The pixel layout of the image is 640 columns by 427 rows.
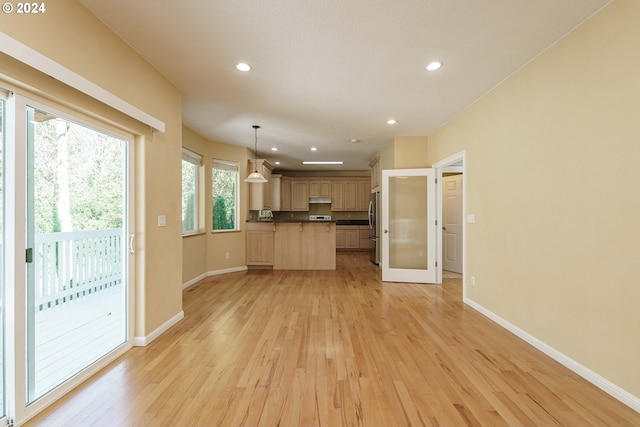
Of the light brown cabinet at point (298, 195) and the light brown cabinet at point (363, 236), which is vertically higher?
the light brown cabinet at point (298, 195)

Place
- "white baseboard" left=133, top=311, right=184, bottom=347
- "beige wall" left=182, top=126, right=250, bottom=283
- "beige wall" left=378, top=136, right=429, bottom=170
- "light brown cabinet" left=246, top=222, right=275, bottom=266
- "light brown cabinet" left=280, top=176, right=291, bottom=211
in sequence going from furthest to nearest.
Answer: "light brown cabinet" left=280, top=176, right=291, bottom=211, "light brown cabinet" left=246, top=222, right=275, bottom=266, "beige wall" left=378, top=136, right=429, bottom=170, "beige wall" left=182, top=126, right=250, bottom=283, "white baseboard" left=133, top=311, right=184, bottom=347

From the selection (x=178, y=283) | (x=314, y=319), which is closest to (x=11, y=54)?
(x=178, y=283)

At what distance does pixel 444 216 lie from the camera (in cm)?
582

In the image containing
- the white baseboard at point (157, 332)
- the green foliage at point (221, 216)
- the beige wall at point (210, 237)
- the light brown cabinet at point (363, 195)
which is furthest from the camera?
the light brown cabinet at point (363, 195)

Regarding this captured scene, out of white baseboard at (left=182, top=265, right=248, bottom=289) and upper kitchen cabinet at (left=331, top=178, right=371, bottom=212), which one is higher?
upper kitchen cabinet at (left=331, top=178, right=371, bottom=212)

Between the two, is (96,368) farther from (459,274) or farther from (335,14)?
(459,274)

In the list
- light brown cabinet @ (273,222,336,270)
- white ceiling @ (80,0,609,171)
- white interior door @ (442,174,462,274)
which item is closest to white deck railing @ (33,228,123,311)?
white ceiling @ (80,0,609,171)

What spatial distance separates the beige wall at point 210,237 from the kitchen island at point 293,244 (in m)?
0.33

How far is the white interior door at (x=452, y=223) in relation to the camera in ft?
18.0

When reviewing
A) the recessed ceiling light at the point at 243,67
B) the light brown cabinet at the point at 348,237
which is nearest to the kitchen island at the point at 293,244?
the light brown cabinet at the point at 348,237

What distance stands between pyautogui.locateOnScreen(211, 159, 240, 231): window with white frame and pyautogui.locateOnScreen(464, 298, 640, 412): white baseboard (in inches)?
188

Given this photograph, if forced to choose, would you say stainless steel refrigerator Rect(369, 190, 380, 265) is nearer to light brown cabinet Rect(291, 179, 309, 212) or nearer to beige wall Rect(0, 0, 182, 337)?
light brown cabinet Rect(291, 179, 309, 212)

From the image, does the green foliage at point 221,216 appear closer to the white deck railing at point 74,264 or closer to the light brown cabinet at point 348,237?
the white deck railing at point 74,264

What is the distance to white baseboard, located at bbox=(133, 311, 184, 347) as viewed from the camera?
2479 mm
